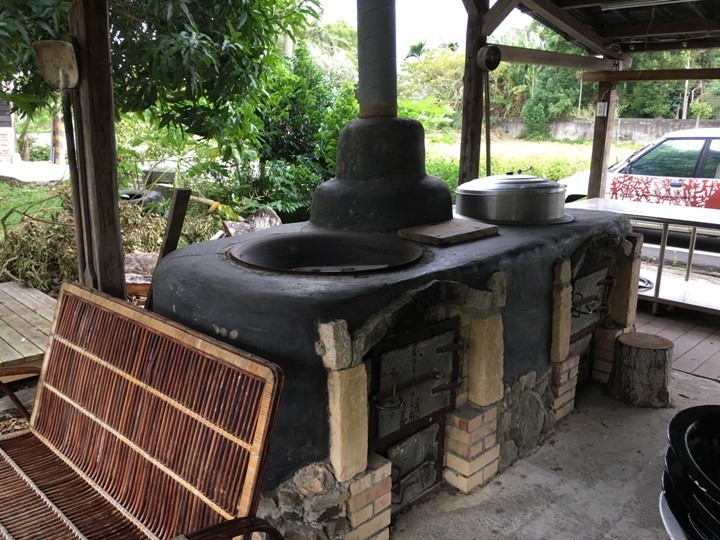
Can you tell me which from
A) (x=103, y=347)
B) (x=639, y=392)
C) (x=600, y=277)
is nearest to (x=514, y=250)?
(x=600, y=277)

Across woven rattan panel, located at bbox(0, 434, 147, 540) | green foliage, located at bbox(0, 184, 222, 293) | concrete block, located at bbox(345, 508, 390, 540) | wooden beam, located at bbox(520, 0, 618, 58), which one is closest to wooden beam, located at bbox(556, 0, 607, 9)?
wooden beam, located at bbox(520, 0, 618, 58)

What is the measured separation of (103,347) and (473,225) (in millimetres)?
2012

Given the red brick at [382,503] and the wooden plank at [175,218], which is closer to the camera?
the red brick at [382,503]

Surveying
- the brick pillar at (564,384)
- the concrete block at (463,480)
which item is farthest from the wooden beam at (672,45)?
the concrete block at (463,480)

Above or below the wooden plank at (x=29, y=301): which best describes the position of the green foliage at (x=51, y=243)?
above

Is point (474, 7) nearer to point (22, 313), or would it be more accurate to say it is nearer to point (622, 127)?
point (22, 313)

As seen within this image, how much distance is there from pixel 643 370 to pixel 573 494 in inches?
48.0

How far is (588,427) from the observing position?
3.62 metres

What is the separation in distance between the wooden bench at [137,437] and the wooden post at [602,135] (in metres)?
5.83

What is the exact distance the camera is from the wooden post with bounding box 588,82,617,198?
648 centimetres

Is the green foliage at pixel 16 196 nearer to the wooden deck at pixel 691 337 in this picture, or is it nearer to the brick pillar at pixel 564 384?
the brick pillar at pixel 564 384

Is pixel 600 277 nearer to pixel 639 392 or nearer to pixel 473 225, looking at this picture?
pixel 639 392

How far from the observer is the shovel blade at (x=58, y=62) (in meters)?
2.50

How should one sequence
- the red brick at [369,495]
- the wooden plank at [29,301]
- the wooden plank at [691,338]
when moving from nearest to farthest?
the red brick at [369,495] < the wooden plank at [29,301] < the wooden plank at [691,338]
